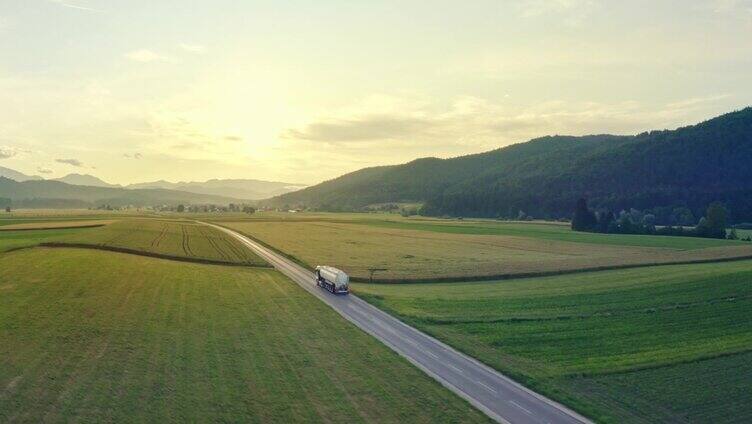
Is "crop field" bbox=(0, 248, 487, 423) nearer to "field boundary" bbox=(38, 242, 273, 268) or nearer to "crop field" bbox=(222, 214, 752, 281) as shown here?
"field boundary" bbox=(38, 242, 273, 268)

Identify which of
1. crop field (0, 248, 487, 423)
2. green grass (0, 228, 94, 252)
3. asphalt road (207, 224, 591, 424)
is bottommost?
asphalt road (207, 224, 591, 424)

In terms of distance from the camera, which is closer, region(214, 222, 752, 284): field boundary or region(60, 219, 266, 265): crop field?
region(214, 222, 752, 284): field boundary

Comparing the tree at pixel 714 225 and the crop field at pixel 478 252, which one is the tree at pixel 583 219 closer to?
the crop field at pixel 478 252

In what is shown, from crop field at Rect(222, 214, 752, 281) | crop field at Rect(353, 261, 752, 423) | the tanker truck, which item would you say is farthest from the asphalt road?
crop field at Rect(222, 214, 752, 281)

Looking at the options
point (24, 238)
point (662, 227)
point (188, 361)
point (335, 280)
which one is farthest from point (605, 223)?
point (188, 361)

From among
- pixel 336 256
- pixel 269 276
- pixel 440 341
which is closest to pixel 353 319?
pixel 440 341

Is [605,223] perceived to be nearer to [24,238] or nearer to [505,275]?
[505,275]
